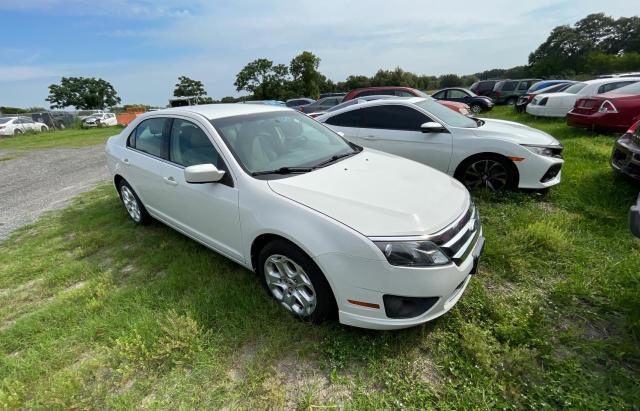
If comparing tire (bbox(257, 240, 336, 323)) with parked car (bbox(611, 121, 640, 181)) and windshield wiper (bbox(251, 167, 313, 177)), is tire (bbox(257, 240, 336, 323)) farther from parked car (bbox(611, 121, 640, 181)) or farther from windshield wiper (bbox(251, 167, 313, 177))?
parked car (bbox(611, 121, 640, 181))

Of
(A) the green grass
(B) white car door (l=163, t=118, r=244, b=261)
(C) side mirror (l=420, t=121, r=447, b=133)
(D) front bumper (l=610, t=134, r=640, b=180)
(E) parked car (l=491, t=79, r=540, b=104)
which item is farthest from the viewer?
(E) parked car (l=491, t=79, r=540, b=104)

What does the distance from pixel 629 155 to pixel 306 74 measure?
50.0 metres

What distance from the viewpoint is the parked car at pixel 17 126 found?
69.9ft

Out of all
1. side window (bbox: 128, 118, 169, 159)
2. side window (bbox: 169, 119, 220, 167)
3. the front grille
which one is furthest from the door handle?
the front grille

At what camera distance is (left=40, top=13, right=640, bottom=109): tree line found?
1975 inches

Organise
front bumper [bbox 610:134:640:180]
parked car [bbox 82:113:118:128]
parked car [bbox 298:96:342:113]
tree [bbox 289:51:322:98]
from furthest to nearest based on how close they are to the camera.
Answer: tree [bbox 289:51:322:98], parked car [bbox 82:113:118:128], parked car [bbox 298:96:342:113], front bumper [bbox 610:134:640:180]

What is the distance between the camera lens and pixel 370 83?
59062 mm

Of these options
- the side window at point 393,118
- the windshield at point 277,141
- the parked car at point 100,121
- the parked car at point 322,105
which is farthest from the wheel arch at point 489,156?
the parked car at point 100,121

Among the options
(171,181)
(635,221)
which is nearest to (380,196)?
(635,221)

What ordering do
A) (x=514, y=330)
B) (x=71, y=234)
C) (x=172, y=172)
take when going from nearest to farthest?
(x=514, y=330) < (x=172, y=172) < (x=71, y=234)

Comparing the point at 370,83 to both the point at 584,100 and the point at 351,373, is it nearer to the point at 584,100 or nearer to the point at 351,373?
the point at 584,100

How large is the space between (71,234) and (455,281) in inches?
194

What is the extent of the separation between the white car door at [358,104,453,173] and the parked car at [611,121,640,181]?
203cm

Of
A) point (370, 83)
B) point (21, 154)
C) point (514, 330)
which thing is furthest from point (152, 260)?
point (370, 83)
